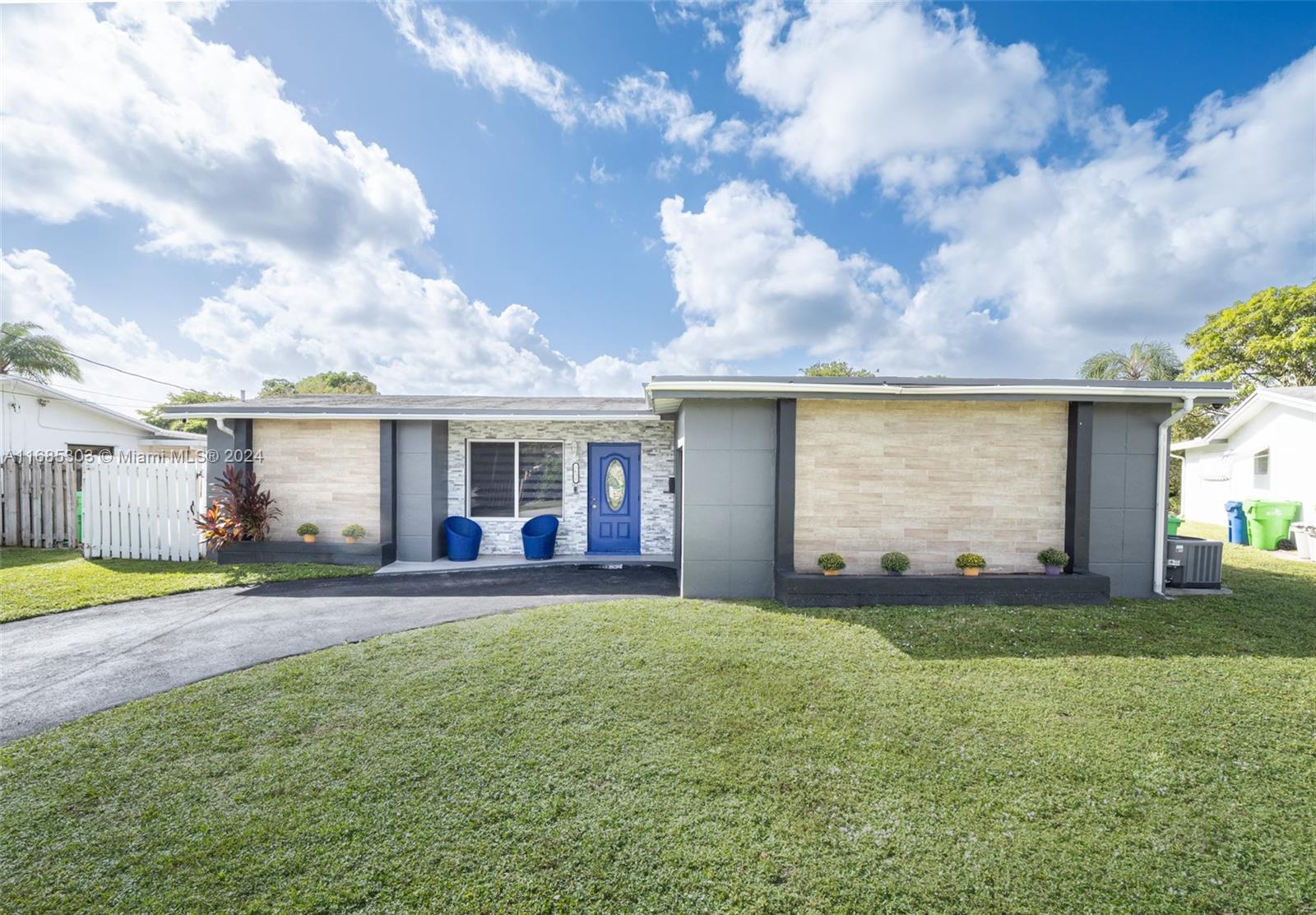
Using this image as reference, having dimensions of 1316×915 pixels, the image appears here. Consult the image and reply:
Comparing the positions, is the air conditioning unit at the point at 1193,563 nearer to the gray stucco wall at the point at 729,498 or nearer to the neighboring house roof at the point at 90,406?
the gray stucco wall at the point at 729,498

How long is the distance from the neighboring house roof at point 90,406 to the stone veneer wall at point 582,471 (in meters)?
11.7

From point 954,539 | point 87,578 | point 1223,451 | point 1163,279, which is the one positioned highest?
point 1163,279

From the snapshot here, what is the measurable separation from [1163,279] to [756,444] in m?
18.9

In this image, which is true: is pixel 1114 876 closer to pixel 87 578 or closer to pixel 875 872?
pixel 875 872

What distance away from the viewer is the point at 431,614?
19.4ft

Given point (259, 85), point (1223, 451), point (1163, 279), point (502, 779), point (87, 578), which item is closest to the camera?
point (502, 779)

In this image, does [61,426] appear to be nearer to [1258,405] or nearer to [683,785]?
[683,785]

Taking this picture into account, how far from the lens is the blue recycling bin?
1219 centimetres

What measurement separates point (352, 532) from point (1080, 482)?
36.5 feet

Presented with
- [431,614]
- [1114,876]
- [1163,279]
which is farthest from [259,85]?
[1163,279]

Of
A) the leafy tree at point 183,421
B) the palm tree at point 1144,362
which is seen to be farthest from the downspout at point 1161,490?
the leafy tree at point 183,421

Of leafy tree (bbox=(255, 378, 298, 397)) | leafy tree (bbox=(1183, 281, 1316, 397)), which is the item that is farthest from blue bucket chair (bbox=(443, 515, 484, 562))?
leafy tree (bbox=(255, 378, 298, 397))

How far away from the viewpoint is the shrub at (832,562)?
6316 mm

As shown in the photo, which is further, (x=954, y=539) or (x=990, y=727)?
(x=954, y=539)
